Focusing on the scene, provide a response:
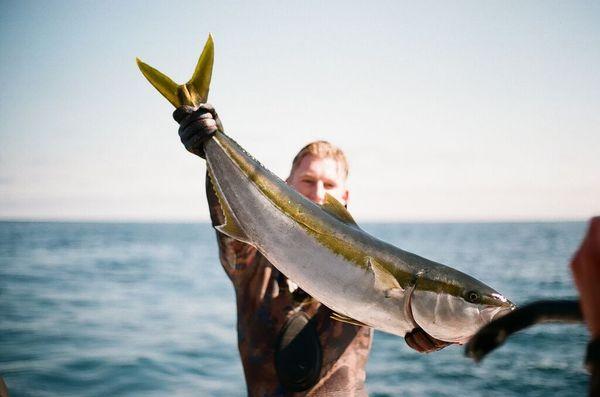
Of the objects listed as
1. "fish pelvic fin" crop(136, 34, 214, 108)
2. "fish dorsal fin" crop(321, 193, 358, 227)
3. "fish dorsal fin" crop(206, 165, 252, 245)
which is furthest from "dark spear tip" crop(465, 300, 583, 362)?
"fish pelvic fin" crop(136, 34, 214, 108)

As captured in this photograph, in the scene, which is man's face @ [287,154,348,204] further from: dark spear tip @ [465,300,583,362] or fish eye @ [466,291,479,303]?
dark spear tip @ [465,300,583,362]

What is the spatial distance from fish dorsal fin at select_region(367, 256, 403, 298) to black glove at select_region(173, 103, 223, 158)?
162cm

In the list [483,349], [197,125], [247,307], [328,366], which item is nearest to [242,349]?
[247,307]

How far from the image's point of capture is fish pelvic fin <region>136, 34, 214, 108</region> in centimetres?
424

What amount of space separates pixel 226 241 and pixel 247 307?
766 mm

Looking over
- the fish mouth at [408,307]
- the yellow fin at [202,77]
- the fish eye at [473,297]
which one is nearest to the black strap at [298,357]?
the fish mouth at [408,307]

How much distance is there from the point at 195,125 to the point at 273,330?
222 cm

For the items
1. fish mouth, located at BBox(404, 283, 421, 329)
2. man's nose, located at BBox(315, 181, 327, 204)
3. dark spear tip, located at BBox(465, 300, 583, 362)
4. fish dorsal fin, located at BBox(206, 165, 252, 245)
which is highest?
man's nose, located at BBox(315, 181, 327, 204)

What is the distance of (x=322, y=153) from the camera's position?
18.7 ft

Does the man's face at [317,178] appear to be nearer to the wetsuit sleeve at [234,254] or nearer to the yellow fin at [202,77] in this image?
the wetsuit sleeve at [234,254]

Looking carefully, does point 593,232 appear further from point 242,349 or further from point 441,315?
point 242,349

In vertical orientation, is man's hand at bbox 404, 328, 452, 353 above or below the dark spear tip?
above

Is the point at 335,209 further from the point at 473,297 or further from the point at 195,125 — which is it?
the point at 195,125

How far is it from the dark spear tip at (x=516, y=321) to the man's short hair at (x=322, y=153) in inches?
168
